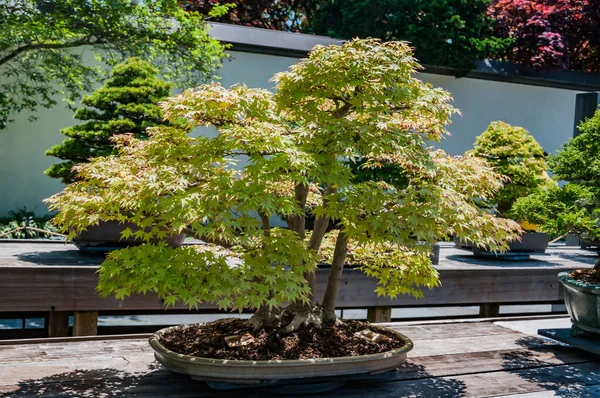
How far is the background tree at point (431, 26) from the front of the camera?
1009 cm

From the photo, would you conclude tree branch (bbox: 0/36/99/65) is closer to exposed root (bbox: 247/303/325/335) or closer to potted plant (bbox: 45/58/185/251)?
potted plant (bbox: 45/58/185/251)

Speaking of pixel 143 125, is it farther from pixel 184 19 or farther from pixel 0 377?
pixel 0 377

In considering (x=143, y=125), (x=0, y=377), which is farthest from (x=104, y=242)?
→ (x=0, y=377)

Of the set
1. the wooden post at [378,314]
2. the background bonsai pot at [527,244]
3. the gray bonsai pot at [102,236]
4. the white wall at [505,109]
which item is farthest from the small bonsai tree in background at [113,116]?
the white wall at [505,109]

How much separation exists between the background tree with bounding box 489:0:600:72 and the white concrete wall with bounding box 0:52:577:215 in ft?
1.90

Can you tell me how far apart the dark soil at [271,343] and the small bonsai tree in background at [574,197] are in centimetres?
119

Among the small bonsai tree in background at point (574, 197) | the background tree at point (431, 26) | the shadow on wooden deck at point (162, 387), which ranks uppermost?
the background tree at point (431, 26)

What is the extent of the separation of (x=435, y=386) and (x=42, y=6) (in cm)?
560

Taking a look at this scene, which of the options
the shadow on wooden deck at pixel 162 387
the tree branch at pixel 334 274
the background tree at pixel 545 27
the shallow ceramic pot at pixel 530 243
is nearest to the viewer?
the shadow on wooden deck at pixel 162 387

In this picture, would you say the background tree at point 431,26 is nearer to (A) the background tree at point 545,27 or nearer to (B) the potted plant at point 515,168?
(A) the background tree at point 545,27

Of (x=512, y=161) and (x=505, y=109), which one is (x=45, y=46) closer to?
(x=512, y=161)

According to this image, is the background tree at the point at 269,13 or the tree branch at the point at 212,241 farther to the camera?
the background tree at the point at 269,13

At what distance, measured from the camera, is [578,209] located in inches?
147

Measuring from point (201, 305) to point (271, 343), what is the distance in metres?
1.74
